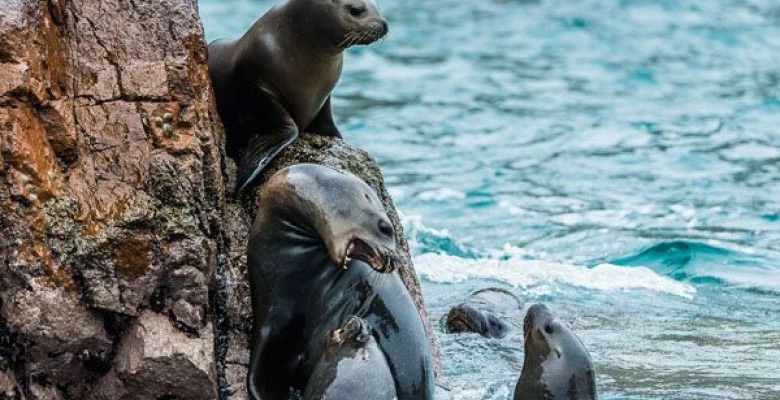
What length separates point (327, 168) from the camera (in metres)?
5.54

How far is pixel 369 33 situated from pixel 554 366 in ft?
5.13

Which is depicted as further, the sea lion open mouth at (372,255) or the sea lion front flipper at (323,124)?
the sea lion front flipper at (323,124)

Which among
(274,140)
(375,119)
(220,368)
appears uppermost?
(274,140)

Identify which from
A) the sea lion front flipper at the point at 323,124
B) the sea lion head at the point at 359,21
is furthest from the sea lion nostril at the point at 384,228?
the sea lion front flipper at the point at 323,124

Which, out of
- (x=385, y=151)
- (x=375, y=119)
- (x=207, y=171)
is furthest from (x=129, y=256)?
(x=375, y=119)

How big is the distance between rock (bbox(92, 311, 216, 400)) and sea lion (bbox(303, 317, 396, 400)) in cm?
37

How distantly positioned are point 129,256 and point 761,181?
9549mm

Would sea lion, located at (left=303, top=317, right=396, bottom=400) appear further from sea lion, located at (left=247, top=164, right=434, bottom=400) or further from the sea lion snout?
the sea lion snout

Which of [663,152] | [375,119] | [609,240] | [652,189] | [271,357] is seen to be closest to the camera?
[271,357]

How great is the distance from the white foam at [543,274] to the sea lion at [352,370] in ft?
16.0

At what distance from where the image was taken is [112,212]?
532 cm

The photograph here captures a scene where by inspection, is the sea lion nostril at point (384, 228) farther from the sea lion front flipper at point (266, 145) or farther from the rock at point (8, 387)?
the rock at point (8, 387)

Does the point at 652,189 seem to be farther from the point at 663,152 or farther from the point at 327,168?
the point at 327,168

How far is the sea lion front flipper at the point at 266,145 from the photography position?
20.0 ft
